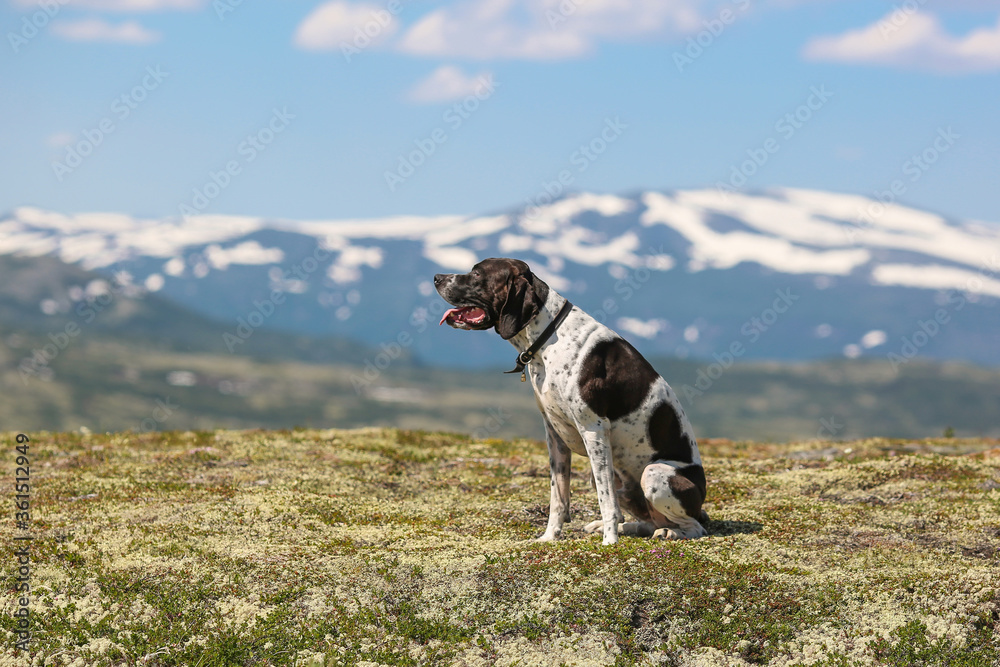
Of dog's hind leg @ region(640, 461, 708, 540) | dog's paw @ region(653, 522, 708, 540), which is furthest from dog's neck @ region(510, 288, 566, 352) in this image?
dog's paw @ region(653, 522, 708, 540)

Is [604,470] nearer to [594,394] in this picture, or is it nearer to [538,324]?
[594,394]

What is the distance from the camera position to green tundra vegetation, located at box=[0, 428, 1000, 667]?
11.0 m

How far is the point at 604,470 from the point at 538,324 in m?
2.28

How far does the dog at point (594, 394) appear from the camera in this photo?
1294 cm

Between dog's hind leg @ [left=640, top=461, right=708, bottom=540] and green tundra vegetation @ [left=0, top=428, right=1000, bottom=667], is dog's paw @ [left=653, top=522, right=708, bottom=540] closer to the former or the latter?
dog's hind leg @ [left=640, top=461, right=708, bottom=540]

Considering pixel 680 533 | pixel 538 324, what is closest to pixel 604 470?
pixel 680 533

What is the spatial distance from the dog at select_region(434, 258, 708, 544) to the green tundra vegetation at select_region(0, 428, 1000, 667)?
0.68m

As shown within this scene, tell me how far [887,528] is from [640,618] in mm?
5567

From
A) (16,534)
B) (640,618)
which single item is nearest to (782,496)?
(640,618)

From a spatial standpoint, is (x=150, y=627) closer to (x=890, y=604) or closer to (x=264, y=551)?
(x=264, y=551)

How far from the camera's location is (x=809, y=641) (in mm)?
11172

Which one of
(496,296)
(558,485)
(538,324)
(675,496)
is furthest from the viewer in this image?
(558,485)

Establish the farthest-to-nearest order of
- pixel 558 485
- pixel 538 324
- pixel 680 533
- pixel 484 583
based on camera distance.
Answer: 1. pixel 558 485
2. pixel 680 533
3. pixel 538 324
4. pixel 484 583

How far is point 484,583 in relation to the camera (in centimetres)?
1194
